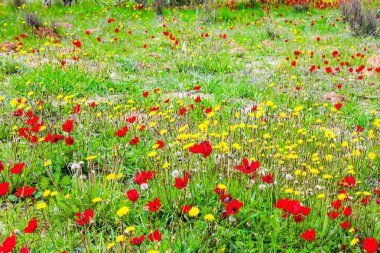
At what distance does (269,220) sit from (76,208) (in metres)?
1.25

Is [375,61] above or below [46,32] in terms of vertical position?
below

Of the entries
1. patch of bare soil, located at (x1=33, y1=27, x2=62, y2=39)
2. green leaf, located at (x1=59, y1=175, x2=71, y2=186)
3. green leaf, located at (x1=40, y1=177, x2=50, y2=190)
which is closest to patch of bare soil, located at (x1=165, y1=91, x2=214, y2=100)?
green leaf, located at (x1=59, y1=175, x2=71, y2=186)

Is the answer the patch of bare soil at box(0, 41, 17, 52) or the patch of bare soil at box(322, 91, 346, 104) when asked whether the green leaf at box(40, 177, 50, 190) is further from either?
the patch of bare soil at box(0, 41, 17, 52)

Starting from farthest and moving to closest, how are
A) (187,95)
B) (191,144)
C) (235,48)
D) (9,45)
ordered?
(235,48), (9,45), (187,95), (191,144)

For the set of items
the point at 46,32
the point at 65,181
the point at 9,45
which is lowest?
the point at 65,181

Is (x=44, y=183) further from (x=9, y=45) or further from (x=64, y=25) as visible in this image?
(x=64, y=25)

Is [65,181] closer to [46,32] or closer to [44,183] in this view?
[44,183]

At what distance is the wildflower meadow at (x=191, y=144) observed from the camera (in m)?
2.28

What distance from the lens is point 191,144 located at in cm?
283

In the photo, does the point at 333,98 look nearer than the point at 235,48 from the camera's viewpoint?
Yes

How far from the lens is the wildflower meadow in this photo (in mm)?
2283

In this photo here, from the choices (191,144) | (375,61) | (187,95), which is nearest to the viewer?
(191,144)

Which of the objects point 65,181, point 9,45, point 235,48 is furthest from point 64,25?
point 65,181

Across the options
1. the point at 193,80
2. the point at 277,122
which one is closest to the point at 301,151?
the point at 277,122
